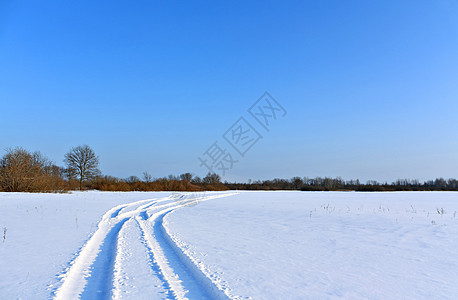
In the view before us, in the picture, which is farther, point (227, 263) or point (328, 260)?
point (328, 260)

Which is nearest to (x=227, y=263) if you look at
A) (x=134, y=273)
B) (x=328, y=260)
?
(x=134, y=273)

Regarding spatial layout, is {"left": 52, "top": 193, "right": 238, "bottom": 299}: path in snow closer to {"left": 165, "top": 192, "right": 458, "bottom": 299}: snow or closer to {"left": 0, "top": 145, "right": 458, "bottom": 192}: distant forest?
{"left": 165, "top": 192, "right": 458, "bottom": 299}: snow

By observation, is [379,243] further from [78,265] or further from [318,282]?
[78,265]

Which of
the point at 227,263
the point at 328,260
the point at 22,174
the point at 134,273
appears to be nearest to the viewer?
the point at 134,273

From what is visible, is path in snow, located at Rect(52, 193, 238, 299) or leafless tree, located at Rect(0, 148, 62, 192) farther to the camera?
leafless tree, located at Rect(0, 148, 62, 192)

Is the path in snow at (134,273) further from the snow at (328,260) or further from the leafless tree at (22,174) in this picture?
the leafless tree at (22,174)

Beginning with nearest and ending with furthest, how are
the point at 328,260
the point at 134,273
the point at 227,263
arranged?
1. the point at 134,273
2. the point at 227,263
3. the point at 328,260

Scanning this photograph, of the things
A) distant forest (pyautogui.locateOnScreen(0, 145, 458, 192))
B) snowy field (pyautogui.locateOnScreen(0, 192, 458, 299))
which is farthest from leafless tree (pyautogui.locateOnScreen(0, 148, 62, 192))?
snowy field (pyautogui.locateOnScreen(0, 192, 458, 299))

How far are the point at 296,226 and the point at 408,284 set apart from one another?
5.24 meters

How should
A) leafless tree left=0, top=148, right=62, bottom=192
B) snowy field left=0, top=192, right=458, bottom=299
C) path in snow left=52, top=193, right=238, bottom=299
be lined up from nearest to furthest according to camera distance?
path in snow left=52, top=193, right=238, bottom=299, snowy field left=0, top=192, right=458, bottom=299, leafless tree left=0, top=148, right=62, bottom=192

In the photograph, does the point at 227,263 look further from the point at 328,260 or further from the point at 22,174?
the point at 22,174

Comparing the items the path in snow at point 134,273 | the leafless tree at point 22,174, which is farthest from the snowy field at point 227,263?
the leafless tree at point 22,174

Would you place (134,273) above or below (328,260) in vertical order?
above

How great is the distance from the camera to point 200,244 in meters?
6.32
